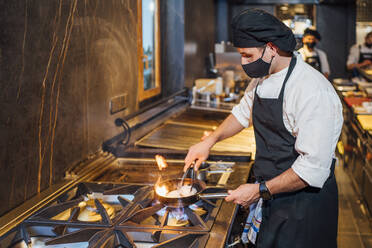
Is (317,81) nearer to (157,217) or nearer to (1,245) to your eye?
(157,217)

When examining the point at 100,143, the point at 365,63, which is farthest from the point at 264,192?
the point at 365,63

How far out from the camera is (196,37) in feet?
19.0

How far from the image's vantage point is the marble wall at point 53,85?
154cm

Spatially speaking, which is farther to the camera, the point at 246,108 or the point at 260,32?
the point at 246,108

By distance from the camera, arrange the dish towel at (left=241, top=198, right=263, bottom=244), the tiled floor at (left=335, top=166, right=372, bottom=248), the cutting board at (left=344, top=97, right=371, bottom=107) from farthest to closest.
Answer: the cutting board at (left=344, top=97, right=371, bottom=107), the tiled floor at (left=335, top=166, right=372, bottom=248), the dish towel at (left=241, top=198, right=263, bottom=244)

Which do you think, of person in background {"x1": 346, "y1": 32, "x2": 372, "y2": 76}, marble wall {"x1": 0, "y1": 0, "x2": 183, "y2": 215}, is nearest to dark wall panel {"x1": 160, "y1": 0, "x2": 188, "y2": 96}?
marble wall {"x1": 0, "y1": 0, "x2": 183, "y2": 215}

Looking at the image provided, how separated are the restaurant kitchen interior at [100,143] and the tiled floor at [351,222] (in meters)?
0.02

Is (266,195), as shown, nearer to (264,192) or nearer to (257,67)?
(264,192)

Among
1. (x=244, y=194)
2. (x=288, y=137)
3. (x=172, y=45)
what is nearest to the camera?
(x=244, y=194)

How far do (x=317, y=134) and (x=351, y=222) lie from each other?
2773mm

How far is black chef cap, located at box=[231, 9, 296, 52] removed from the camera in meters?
1.54

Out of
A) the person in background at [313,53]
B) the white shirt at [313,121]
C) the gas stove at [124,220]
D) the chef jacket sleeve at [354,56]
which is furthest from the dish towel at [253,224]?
the chef jacket sleeve at [354,56]

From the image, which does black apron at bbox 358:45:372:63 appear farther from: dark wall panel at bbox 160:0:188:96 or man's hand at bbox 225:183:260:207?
man's hand at bbox 225:183:260:207

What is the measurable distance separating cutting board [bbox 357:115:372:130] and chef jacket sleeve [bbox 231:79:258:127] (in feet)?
6.52
